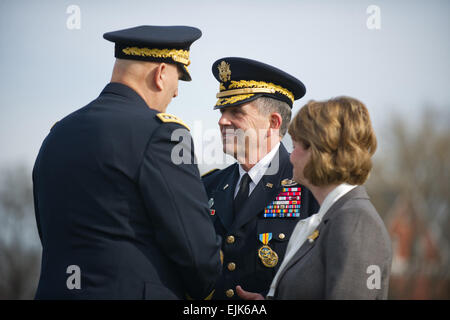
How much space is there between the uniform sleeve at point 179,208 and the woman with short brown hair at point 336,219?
513 millimetres

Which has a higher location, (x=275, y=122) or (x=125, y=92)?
(x=125, y=92)

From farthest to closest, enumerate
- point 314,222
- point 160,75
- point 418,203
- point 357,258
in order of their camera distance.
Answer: point 418,203 < point 160,75 < point 314,222 < point 357,258

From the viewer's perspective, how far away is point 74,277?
3.09m

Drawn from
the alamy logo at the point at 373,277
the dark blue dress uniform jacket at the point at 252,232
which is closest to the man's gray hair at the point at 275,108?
the dark blue dress uniform jacket at the point at 252,232

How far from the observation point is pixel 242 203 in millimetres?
4434

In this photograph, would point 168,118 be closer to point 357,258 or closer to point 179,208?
point 179,208

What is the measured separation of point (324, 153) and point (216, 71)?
80.9 inches

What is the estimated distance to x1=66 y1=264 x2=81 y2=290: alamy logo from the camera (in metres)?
3.08

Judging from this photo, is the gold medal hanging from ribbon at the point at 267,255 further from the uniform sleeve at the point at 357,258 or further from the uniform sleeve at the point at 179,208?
the uniform sleeve at the point at 357,258

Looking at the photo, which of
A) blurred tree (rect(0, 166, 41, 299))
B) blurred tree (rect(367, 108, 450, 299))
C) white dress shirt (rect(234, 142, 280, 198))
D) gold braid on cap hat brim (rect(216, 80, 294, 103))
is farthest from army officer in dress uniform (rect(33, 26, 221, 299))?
blurred tree (rect(0, 166, 41, 299))

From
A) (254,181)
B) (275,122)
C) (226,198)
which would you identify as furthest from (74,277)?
(275,122)

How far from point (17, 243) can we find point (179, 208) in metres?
38.6
